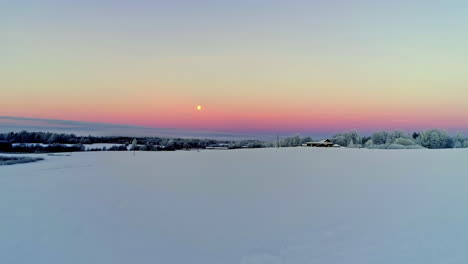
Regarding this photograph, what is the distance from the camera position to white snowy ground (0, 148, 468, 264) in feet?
8.57

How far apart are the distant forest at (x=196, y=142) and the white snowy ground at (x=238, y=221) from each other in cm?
1359

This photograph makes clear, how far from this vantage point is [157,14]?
10164mm

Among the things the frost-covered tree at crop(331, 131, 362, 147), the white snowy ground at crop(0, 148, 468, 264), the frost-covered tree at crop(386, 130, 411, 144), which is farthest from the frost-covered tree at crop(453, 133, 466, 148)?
the white snowy ground at crop(0, 148, 468, 264)

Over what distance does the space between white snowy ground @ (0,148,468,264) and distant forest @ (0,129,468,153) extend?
44.6ft

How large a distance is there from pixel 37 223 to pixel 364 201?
4627 mm

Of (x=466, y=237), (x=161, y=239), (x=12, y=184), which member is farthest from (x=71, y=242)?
(x=12, y=184)

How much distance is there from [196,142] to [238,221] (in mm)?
19133

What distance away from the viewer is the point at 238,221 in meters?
3.52

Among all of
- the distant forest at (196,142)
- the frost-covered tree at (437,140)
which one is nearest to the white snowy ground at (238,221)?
the distant forest at (196,142)

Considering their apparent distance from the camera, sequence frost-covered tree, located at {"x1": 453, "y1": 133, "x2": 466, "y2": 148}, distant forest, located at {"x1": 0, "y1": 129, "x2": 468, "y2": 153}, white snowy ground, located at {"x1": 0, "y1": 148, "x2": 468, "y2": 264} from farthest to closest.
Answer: frost-covered tree, located at {"x1": 453, "y1": 133, "x2": 466, "y2": 148}
distant forest, located at {"x1": 0, "y1": 129, "x2": 468, "y2": 153}
white snowy ground, located at {"x1": 0, "y1": 148, "x2": 468, "y2": 264}

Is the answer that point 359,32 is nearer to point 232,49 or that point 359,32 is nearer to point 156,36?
point 232,49

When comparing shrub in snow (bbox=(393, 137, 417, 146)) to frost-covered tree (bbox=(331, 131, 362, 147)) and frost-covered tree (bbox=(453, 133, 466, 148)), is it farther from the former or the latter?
frost-covered tree (bbox=(453, 133, 466, 148))

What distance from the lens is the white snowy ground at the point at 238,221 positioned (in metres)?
2.61

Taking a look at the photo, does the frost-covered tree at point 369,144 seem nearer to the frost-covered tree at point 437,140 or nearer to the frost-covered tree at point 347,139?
the frost-covered tree at point 347,139
